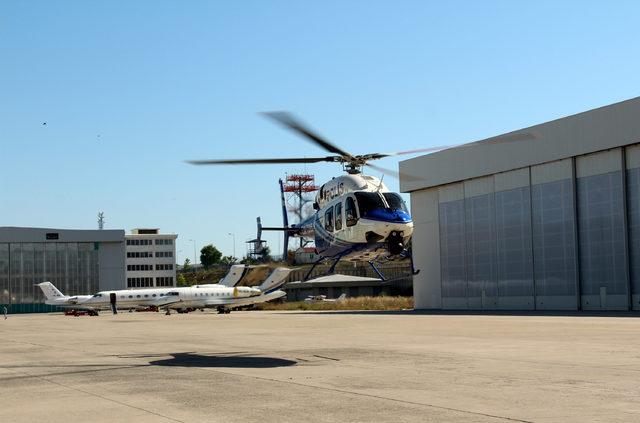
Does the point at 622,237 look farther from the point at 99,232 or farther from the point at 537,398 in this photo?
the point at 99,232

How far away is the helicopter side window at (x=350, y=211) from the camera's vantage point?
33.9 meters

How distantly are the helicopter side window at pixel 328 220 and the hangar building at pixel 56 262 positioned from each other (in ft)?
256

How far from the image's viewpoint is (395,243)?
34094 mm

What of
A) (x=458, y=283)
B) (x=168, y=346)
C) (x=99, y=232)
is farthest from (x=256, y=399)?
(x=99, y=232)

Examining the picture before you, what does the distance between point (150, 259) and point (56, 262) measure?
62587 millimetres

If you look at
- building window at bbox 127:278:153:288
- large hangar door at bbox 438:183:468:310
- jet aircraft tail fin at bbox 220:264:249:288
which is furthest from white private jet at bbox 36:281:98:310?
building window at bbox 127:278:153:288

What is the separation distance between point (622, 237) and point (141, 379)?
41.4m

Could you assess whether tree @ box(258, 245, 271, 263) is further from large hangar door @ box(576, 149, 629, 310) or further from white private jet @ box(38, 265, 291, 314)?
large hangar door @ box(576, 149, 629, 310)

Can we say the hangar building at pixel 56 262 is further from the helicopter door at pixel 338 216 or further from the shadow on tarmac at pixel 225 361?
the shadow on tarmac at pixel 225 361

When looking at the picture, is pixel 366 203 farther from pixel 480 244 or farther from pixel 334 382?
pixel 480 244

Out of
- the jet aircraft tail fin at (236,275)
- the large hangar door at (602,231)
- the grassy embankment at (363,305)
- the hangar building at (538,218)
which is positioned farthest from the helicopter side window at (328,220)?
the jet aircraft tail fin at (236,275)

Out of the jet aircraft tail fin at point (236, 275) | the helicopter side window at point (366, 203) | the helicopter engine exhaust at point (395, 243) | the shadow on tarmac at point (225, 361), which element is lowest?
the shadow on tarmac at point (225, 361)

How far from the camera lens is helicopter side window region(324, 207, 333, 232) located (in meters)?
35.8

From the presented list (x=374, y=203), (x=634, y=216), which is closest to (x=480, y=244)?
(x=634, y=216)
